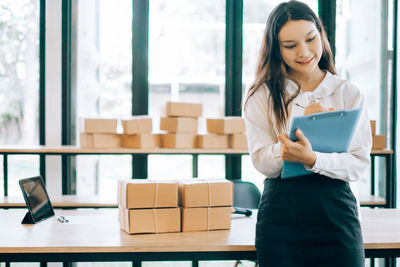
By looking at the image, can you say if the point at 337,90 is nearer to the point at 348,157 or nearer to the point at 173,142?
the point at 348,157

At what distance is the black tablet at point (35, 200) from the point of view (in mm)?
1909

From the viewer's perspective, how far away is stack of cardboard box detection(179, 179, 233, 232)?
179 cm

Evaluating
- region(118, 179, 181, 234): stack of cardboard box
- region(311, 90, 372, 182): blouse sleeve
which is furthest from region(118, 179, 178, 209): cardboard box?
region(311, 90, 372, 182): blouse sleeve

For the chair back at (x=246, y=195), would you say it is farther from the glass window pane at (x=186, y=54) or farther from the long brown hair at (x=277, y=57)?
the long brown hair at (x=277, y=57)

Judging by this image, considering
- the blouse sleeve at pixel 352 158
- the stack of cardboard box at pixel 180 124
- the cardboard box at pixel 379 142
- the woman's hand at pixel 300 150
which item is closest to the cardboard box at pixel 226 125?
the stack of cardboard box at pixel 180 124

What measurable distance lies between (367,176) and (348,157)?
7.94 ft

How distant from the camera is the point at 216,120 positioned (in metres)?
3.01

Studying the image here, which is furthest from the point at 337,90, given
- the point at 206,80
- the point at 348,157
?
the point at 206,80

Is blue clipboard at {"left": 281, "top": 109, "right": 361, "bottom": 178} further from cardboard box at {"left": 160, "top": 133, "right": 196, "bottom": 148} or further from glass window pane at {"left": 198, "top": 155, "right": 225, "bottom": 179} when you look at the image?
glass window pane at {"left": 198, "top": 155, "right": 225, "bottom": 179}

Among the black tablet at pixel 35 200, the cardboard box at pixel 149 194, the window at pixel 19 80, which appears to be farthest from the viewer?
the window at pixel 19 80

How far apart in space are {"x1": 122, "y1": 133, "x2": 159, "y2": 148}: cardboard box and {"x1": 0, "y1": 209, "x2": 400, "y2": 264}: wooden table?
1.07 m

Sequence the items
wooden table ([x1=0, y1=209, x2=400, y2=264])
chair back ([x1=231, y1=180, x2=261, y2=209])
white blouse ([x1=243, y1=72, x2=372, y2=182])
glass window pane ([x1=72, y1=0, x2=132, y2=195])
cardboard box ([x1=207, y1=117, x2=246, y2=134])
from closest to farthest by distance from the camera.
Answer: white blouse ([x1=243, y1=72, x2=372, y2=182]) < wooden table ([x1=0, y1=209, x2=400, y2=264]) < chair back ([x1=231, y1=180, x2=261, y2=209]) < cardboard box ([x1=207, y1=117, x2=246, y2=134]) < glass window pane ([x1=72, y1=0, x2=132, y2=195])

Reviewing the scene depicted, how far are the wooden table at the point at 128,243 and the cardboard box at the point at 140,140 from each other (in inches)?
42.0

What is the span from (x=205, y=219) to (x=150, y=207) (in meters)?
0.25
